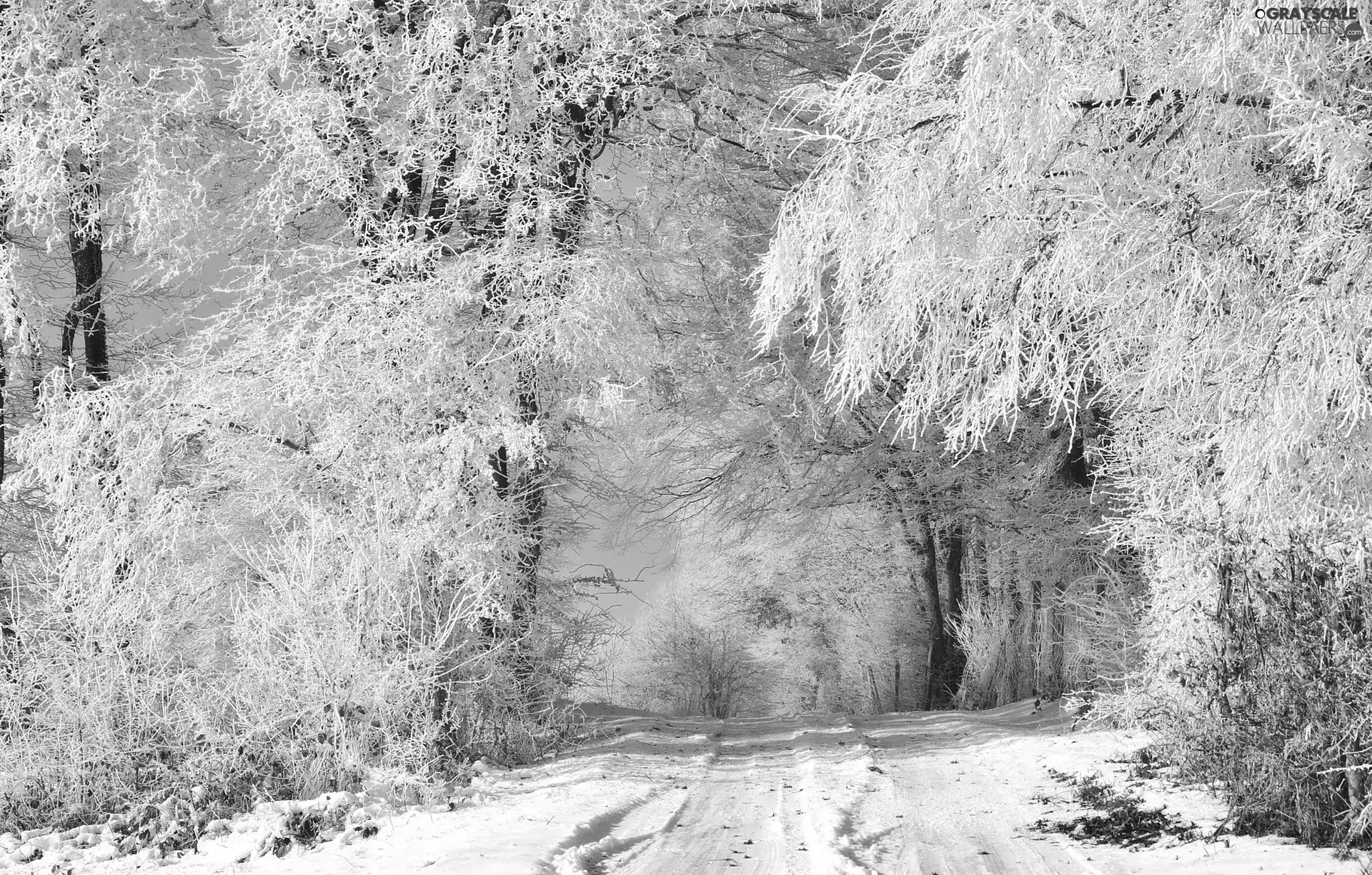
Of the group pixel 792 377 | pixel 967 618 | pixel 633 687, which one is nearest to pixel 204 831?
pixel 792 377

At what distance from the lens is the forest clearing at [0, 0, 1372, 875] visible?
599 cm

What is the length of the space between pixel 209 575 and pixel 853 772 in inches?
209

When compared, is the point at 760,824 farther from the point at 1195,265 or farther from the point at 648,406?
the point at 648,406

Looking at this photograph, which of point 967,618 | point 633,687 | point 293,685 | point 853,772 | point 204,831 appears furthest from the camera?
point 633,687

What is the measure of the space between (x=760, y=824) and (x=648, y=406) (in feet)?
25.8

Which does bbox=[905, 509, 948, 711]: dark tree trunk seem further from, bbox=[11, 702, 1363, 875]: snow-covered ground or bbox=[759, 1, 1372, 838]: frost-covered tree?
bbox=[759, 1, 1372, 838]: frost-covered tree

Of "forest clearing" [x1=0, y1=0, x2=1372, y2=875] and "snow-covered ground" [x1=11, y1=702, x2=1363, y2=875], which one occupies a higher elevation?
"forest clearing" [x1=0, y1=0, x2=1372, y2=875]

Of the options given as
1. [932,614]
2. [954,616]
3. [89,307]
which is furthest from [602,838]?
[932,614]

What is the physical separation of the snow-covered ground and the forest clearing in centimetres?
6

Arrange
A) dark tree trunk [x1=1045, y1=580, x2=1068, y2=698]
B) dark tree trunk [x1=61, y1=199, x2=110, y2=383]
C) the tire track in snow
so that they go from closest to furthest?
the tire track in snow → dark tree trunk [x1=61, y1=199, x2=110, y2=383] → dark tree trunk [x1=1045, y1=580, x2=1068, y2=698]

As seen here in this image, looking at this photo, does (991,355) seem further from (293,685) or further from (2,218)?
(2,218)

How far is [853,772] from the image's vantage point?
860cm

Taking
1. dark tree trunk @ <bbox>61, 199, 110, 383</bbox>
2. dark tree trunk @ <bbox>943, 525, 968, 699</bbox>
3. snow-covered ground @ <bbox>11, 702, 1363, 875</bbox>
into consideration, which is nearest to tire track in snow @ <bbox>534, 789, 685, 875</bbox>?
snow-covered ground @ <bbox>11, 702, 1363, 875</bbox>

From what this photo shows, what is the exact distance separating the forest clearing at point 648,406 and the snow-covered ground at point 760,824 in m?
0.06
